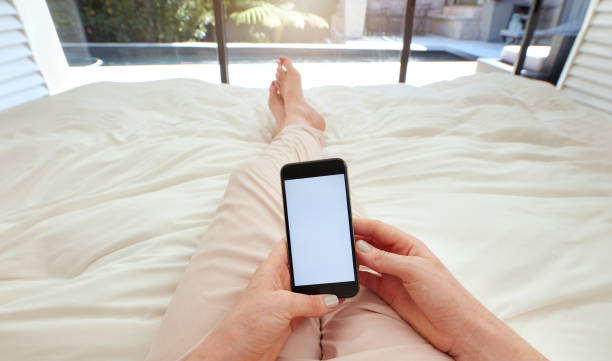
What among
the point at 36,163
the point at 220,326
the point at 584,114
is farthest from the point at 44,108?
the point at 584,114

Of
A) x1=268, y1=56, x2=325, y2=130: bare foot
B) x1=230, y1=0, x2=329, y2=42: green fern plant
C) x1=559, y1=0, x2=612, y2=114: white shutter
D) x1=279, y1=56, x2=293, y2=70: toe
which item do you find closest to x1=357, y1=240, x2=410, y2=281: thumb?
x1=268, y1=56, x2=325, y2=130: bare foot

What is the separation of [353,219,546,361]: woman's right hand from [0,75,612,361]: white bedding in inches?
3.2

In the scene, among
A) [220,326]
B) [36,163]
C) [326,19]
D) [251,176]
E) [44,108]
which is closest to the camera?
[220,326]

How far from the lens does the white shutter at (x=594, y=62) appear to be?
5.90 feet

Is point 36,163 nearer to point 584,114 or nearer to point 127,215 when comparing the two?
point 127,215

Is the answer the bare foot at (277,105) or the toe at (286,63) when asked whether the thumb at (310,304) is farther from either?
the toe at (286,63)

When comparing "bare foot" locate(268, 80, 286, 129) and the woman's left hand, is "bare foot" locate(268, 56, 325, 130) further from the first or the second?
the woman's left hand

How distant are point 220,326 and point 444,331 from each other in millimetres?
271

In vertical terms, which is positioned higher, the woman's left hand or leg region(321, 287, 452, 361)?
the woman's left hand

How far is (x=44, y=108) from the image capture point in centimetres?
98

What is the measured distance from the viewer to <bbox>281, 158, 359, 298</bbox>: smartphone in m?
0.42

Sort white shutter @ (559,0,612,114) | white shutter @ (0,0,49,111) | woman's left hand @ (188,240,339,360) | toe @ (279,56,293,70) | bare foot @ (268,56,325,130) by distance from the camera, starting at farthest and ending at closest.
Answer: white shutter @ (559,0,612,114)
white shutter @ (0,0,49,111)
toe @ (279,56,293,70)
bare foot @ (268,56,325,130)
woman's left hand @ (188,240,339,360)

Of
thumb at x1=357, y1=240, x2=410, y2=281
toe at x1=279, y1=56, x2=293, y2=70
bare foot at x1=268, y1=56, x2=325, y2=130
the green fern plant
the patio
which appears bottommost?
the patio

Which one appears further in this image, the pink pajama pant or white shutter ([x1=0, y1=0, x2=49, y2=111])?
white shutter ([x1=0, y1=0, x2=49, y2=111])
